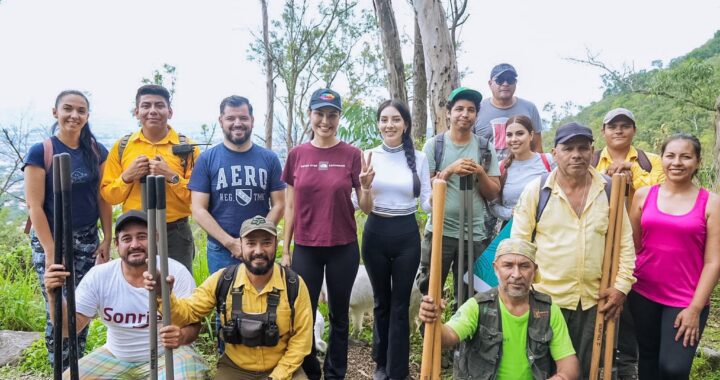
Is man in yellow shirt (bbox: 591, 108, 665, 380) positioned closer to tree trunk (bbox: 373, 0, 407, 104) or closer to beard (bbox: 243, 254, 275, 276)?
beard (bbox: 243, 254, 275, 276)

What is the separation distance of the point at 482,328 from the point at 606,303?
0.77 m

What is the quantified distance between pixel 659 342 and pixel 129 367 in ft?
10.4

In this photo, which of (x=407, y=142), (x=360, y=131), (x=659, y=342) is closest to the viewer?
(x=659, y=342)

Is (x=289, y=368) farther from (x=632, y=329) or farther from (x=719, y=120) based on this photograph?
A: (x=719, y=120)

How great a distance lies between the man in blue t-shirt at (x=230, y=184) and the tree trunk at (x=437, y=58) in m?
3.18

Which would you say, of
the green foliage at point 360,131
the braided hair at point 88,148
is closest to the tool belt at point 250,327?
the braided hair at point 88,148

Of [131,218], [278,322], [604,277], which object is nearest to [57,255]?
[131,218]

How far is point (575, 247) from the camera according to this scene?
2.95m

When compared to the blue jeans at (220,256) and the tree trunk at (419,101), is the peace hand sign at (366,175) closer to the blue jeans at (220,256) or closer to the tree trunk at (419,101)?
the blue jeans at (220,256)

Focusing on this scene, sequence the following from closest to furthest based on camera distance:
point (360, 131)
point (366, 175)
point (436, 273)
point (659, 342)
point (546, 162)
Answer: point (436, 273) < point (659, 342) < point (366, 175) < point (546, 162) < point (360, 131)

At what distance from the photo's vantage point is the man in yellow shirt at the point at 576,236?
2.96 m

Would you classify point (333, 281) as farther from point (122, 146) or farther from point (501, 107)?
point (501, 107)

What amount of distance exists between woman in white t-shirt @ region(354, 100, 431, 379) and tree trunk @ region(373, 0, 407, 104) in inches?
192

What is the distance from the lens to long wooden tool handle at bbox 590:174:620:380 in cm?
296
